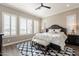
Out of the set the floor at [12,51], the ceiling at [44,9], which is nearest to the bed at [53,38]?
the floor at [12,51]

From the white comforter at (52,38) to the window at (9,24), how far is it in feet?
1.76

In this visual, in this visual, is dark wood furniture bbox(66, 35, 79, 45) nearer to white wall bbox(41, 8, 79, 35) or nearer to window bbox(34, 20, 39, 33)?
white wall bbox(41, 8, 79, 35)

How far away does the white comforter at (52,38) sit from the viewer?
1.91 m

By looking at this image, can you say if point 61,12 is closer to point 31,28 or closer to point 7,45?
point 31,28

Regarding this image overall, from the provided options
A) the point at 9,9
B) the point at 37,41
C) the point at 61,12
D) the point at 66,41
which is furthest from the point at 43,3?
the point at 66,41

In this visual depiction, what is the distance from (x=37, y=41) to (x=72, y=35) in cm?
82

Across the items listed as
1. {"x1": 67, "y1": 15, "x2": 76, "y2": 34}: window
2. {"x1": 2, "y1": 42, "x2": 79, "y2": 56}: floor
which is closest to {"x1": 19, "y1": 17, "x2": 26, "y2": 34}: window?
{"x1": 2, "y1": 42, "x2": 79, "y2": 56}: floor

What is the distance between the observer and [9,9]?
182 centimetres

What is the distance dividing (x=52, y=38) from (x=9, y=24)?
1.02m

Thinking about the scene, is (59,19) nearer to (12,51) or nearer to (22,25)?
(22,25)

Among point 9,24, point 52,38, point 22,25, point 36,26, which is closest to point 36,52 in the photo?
point 52,38

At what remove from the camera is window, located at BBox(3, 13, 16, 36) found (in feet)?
6.00

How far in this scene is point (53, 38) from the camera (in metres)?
1.91

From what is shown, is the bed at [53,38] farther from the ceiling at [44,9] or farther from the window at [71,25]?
the ceiling at [44,9]
